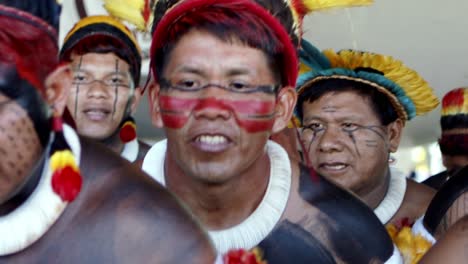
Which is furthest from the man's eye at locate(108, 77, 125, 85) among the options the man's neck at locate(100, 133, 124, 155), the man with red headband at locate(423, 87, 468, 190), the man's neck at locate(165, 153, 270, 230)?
the man with red headband at locate(423, 87, 468, 190)

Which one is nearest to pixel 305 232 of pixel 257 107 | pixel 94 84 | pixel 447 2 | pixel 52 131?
pixel 257 107

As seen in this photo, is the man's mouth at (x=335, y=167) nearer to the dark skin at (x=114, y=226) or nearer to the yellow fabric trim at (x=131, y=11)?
the yellow fabric trim at (x=131, y=11)

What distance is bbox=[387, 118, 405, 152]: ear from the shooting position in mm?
4465

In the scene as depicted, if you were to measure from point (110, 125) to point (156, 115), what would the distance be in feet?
5.73

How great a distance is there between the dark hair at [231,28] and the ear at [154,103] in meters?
0.19

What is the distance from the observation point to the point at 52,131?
7.22 feet

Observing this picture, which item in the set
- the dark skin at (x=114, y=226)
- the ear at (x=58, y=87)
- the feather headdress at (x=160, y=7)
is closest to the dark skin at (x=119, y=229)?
the dark skin at (x=114, y=226)

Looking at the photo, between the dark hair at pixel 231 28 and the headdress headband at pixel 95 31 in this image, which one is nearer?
the dark hair at pixel 231 28

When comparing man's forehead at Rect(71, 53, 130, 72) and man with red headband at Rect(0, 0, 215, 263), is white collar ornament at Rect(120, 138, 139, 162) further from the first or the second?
man with red headband at Rect(0, 0, 215, 263)

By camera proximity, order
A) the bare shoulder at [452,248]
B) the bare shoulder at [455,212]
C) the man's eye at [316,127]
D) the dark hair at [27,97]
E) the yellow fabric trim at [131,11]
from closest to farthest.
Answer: the dark hair at [27,97] → the bare shoulder at [452,248] → the bare shoulder at [455,212] → the yellow fabric trim at [131,11] → the man's eye at [316,127]

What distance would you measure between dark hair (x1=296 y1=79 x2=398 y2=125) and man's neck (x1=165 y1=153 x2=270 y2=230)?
4.21 ft

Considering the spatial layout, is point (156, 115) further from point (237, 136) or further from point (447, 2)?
point (447, 2)

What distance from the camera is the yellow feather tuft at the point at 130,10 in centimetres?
342

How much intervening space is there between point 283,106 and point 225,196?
1.26 ft
